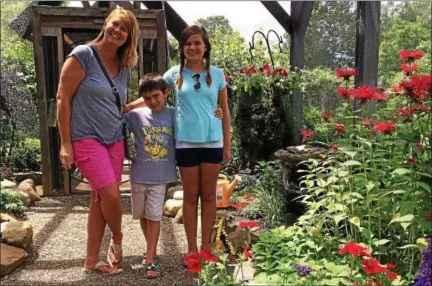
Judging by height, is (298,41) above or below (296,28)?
below

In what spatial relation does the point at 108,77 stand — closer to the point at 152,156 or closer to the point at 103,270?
the point at 152,156

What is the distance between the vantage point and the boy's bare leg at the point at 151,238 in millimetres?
2590

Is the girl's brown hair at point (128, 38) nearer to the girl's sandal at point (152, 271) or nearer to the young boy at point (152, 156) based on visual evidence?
the young boy at point (152, 156)

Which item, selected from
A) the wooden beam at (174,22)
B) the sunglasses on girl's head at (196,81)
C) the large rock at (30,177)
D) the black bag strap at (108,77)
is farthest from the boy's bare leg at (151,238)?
the wooden beam at (174,22)

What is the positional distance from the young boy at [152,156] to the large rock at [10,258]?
76 centimetres

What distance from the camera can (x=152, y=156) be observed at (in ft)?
8.50

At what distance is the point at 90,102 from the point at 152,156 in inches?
18.6

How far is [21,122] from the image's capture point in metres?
5.58

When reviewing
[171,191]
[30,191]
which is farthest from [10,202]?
[171,191]

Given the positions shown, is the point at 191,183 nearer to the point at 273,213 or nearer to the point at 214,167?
the point at 214,167

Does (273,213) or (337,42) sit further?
(337,42)

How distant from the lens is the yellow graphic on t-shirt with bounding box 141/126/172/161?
8.46 feet

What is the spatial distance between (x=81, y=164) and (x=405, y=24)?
286cm

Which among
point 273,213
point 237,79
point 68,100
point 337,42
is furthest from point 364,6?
point 68,100
